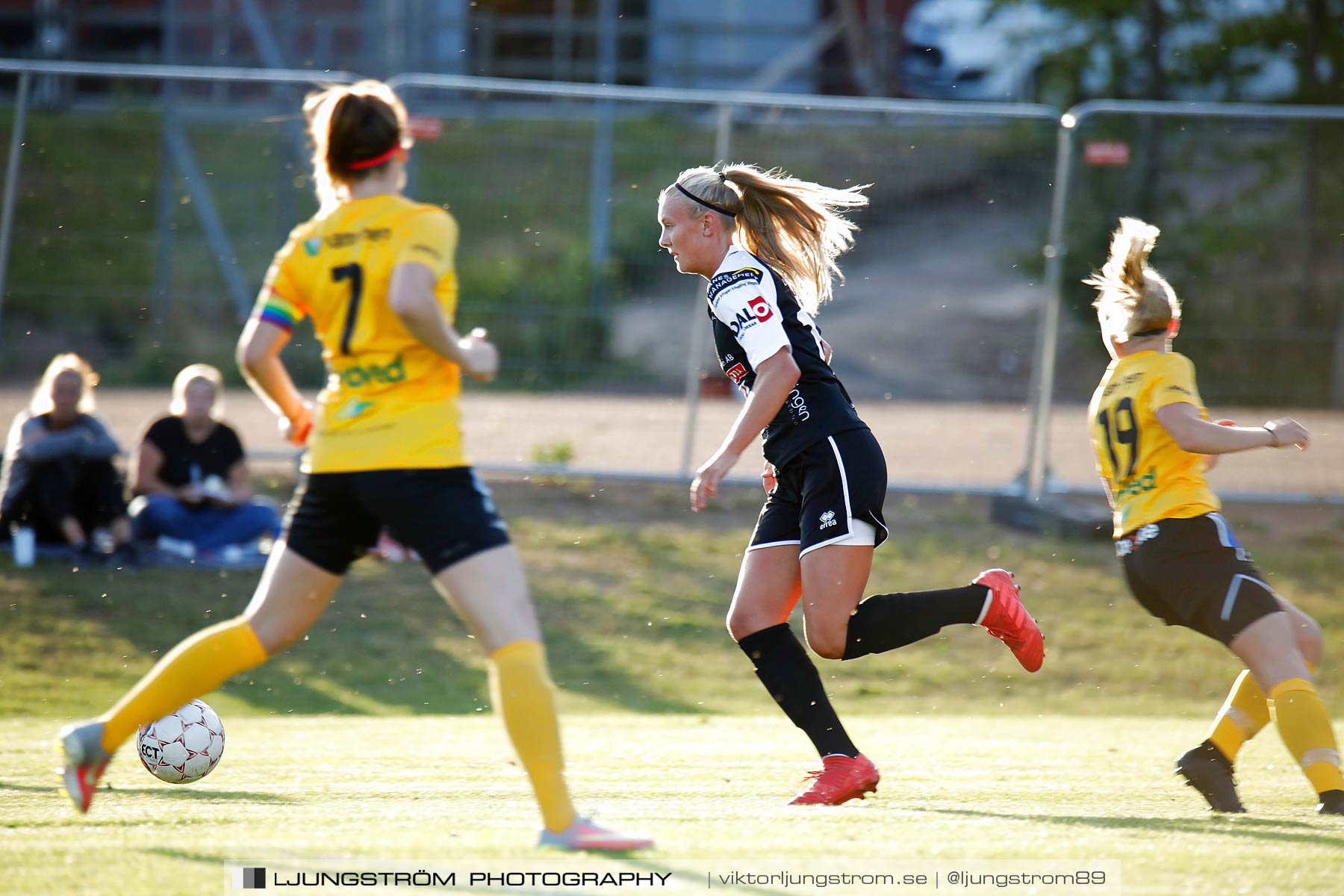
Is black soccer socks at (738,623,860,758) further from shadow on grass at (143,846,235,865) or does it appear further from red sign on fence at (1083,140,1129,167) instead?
red sign on fence at (1083,140,1129,167)

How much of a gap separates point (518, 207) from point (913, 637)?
7053 mm

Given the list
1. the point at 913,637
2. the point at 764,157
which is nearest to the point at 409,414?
the point at 913,637

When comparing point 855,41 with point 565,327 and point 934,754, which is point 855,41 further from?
point 934,754

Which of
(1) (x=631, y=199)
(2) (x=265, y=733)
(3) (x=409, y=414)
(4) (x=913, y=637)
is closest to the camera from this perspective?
(3) (x=409, y=414)

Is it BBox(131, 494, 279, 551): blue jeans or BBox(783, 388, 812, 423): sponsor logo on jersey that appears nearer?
BBox(783, 388, 812, 423): sponsor logo on jersey

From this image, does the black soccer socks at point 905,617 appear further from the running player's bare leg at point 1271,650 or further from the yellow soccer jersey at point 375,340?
the yellow soccer jersey at point 375,340

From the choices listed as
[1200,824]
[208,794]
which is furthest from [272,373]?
[1200,824]

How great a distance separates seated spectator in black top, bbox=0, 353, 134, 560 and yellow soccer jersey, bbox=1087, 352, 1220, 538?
725 centimetres

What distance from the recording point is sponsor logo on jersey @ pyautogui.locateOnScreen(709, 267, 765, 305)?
4609 mm

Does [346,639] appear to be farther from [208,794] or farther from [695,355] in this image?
[208,794]

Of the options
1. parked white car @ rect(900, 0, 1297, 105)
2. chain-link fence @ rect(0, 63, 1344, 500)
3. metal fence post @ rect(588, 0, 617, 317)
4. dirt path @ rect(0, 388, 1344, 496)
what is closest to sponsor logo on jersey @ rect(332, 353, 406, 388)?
chain-link fence @ rect(0, 63, 1344, 500)

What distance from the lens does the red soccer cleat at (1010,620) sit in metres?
5.03

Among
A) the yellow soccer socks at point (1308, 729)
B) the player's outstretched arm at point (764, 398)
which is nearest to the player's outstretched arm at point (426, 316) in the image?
the player's outstretched arm at point (764, 398)

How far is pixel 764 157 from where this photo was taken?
12.2m
